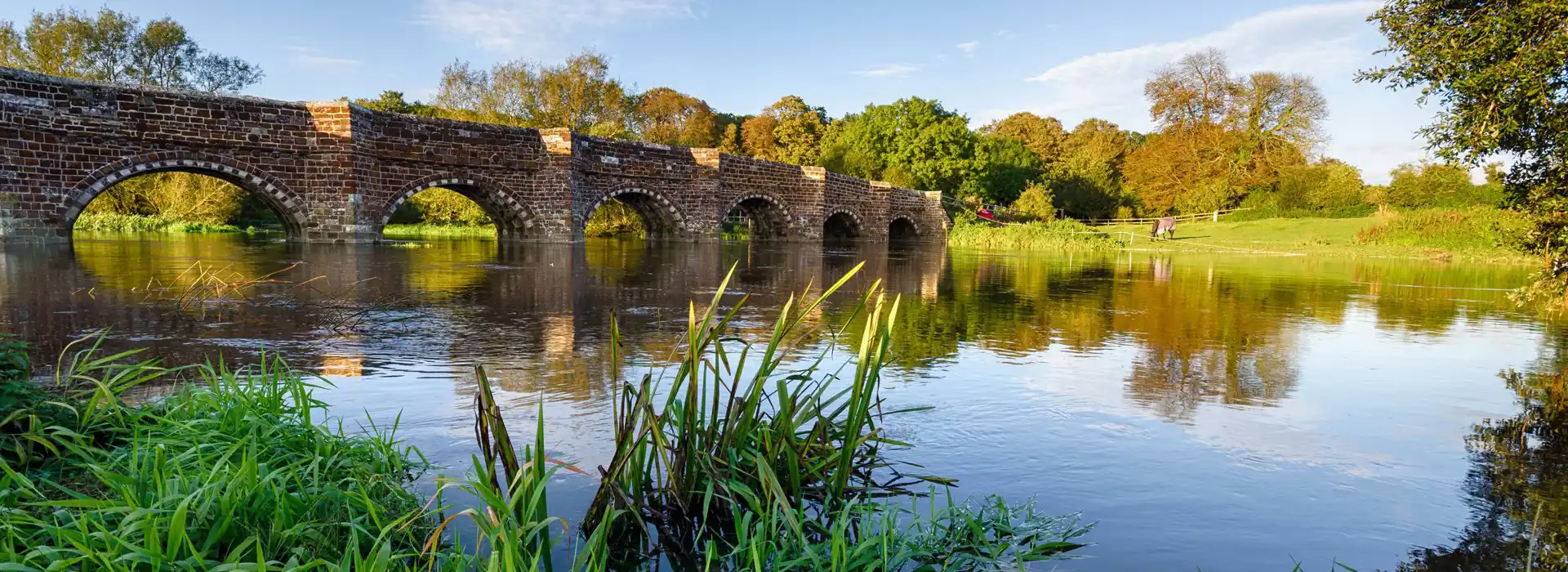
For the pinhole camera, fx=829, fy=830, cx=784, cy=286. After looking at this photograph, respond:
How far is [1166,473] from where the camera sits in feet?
11.0

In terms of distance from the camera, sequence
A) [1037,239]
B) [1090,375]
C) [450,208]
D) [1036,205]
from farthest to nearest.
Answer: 1. [1036,205]
2. [450,208]
3. [1037,239]
4. [1090,375]

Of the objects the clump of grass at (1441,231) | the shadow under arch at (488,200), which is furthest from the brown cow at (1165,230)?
the shadow under arch at (488,200)

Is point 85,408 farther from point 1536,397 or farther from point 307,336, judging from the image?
point 1536,397

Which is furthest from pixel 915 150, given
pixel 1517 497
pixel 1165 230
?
pixel 1517 497

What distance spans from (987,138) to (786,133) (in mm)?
14125

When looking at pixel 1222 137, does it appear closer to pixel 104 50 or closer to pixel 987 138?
pixel 987 138

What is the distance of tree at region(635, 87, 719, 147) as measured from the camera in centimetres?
6775

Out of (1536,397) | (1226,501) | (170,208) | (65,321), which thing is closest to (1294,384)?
(1536,397)

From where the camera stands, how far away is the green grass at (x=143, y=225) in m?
32.1

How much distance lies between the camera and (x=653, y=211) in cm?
3197

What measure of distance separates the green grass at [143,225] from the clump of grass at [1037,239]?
3020 centimetres

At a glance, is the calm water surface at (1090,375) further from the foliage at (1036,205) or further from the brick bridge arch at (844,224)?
the foliage at (1036,205)

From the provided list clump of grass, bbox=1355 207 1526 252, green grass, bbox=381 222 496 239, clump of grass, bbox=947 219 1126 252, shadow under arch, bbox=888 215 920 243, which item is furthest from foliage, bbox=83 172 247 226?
clump of grass, bbox=1355 207 1526 252

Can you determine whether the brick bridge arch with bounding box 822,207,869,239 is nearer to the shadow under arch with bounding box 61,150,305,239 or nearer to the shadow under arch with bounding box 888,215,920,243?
the shadow under arch with bounding box 888,215,920,243
